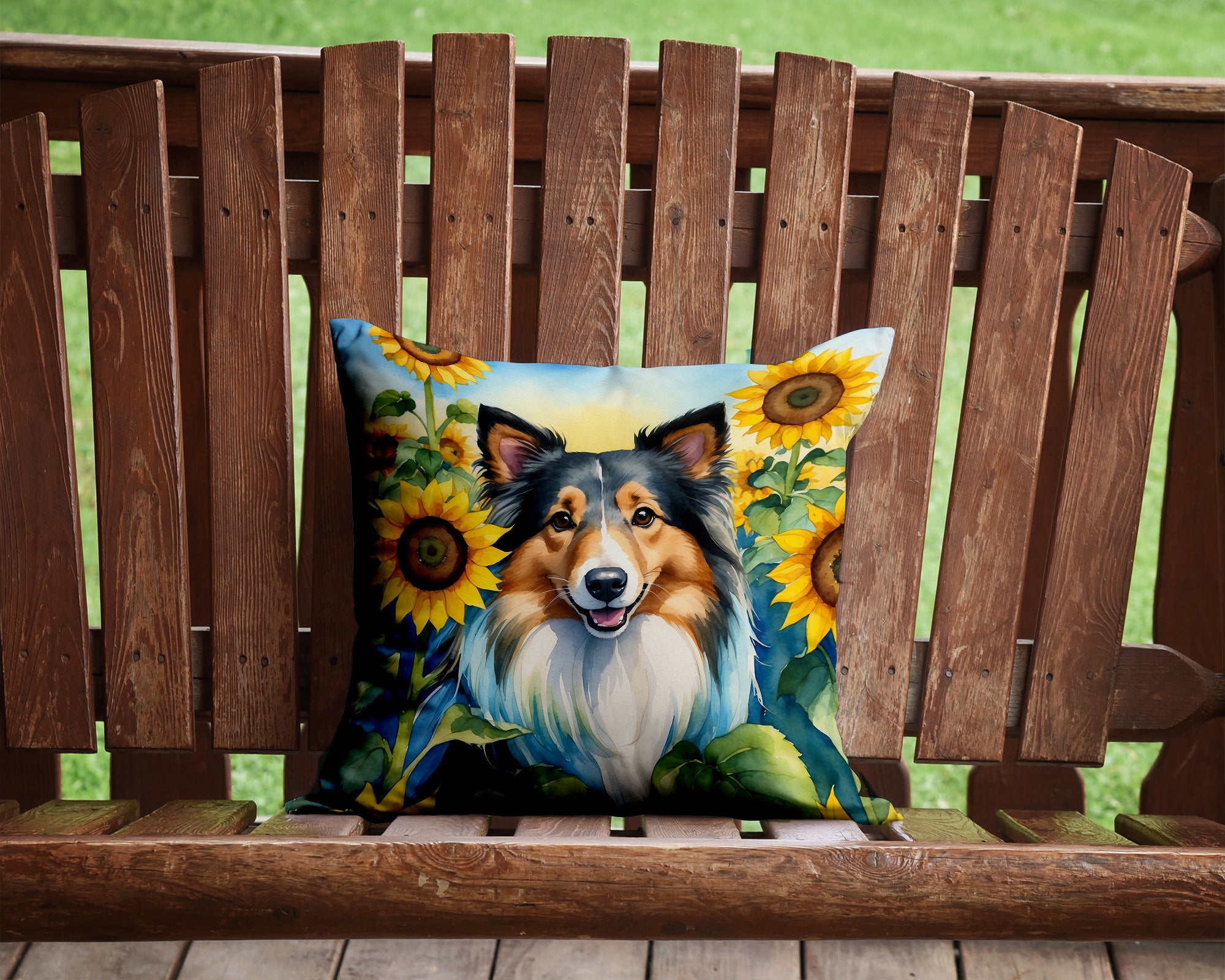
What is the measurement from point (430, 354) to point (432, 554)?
7.9 inches

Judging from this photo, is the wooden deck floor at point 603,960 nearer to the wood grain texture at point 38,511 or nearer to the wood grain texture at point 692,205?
the wood grain texture at point 38,511

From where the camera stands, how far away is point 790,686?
0.95 meters

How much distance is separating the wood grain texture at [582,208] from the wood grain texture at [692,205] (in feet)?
0.15

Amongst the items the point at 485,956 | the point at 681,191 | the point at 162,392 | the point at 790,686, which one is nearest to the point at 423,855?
the point at 485,956

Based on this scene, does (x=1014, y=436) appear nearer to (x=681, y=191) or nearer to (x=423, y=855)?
(x=681, y=191)

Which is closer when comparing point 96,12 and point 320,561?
point 320,561

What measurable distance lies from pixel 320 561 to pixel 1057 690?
0.87m

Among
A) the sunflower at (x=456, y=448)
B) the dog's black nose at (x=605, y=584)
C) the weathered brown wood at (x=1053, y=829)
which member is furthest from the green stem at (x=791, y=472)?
the weathered brown wood at (x=1053, y=829)

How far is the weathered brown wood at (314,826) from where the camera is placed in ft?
2.92

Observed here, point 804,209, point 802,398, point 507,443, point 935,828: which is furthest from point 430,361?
point 935,828

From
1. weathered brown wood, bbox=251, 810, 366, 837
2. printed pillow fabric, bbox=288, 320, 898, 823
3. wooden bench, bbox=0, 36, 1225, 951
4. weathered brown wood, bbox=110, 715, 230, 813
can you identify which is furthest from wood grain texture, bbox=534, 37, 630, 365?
weathered brown wood, bbox=110, 715, 230, 813

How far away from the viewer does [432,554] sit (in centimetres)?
97

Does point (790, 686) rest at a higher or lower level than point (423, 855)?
higher

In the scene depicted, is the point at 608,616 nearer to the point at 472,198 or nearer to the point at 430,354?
the point at 430,354
